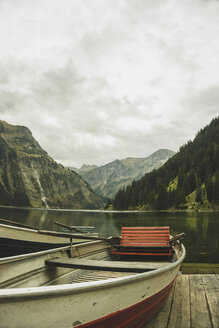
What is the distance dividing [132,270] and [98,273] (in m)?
2.37

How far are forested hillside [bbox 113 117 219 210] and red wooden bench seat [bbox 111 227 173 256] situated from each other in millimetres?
129295

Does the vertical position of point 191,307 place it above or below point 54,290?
below

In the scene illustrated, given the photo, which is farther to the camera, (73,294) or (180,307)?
(180,307)

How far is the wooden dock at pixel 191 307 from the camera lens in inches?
237

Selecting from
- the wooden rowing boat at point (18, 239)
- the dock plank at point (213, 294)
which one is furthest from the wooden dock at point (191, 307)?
the wooden rowing boat at point (18, 239)

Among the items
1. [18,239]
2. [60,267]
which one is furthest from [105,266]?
[18,239]

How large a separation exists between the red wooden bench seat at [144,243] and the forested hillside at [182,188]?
129295 mm

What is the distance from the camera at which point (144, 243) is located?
9812 millimetres

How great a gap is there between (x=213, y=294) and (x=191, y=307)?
1.48m

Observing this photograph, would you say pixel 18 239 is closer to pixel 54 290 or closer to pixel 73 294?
pixel 73 294

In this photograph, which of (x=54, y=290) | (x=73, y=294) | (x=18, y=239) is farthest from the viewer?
(x=18, y=239)

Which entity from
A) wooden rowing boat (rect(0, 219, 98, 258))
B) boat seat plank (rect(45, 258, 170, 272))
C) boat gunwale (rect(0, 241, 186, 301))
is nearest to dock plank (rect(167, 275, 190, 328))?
boat seat plank (rect(45, 258, 170, 272))

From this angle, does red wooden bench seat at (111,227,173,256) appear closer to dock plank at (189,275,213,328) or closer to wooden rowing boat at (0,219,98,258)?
dock plank at (189,275,213,328)

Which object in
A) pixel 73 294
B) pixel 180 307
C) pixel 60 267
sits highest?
pixel 73 294
